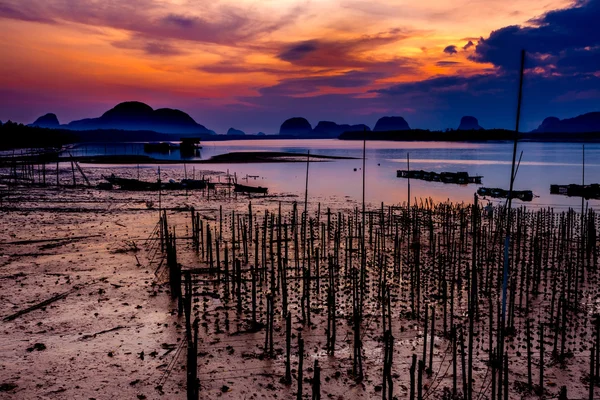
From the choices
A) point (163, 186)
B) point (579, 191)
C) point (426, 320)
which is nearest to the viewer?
point (426, 320)

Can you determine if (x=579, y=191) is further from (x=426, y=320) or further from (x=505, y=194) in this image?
(x=426, y=320)

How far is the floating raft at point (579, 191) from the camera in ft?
129

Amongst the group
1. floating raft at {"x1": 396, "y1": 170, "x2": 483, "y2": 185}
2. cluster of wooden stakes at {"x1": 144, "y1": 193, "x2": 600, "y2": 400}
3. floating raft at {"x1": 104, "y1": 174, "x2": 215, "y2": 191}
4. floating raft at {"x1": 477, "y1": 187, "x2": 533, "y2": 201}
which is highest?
floating raft at {"x1": 396, "y1": 170, "x2": 483, "y2": 185}

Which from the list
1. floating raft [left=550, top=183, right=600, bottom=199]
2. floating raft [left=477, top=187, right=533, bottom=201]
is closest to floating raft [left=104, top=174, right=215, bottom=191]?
floating raft [left=477, top=187, right=533, bottom=201]

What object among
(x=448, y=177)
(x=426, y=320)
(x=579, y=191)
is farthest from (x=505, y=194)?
(x=426, y=320)

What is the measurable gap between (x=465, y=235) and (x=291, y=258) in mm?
9458

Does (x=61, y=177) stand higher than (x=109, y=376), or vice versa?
(x=61, y=177)

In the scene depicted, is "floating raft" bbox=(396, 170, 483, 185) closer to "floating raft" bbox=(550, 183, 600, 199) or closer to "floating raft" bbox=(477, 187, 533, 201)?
"floating raft" bbox=(550, 183, 600, 199)

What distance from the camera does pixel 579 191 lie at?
4072 centimetres

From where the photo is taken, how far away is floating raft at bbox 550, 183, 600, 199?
129ft

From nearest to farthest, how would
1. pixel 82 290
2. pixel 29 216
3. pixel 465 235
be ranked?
pixel 82 290
pixel 465 235
pixel 29 216

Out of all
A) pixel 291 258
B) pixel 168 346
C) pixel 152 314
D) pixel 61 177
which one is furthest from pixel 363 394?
pixel 61 177

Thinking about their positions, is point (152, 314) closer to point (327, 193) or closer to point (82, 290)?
point (82, 290)

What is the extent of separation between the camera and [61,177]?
51.1 meters
